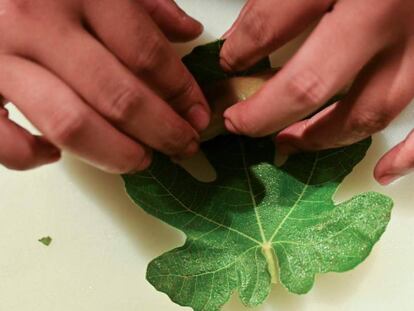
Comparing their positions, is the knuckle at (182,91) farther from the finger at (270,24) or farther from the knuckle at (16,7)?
the knuckle at (16,7)

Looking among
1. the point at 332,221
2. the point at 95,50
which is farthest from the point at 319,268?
the point at 95,50

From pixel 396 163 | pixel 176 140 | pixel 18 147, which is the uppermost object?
pixel 396 163

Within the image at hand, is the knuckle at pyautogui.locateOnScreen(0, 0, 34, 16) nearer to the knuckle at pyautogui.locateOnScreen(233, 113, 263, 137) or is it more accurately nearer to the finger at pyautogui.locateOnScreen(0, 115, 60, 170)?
the finger at pyautogui.locateOnScreen(0, 115, 60, 170)

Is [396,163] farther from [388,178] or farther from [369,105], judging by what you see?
[369,105]

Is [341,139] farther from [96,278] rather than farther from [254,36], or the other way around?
[96,278]

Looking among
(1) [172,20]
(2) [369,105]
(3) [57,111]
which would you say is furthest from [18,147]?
(2) [369,105]

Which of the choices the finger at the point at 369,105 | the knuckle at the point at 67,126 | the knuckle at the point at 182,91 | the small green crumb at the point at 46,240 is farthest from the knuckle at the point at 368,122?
the small green crumb at the point at 46,240

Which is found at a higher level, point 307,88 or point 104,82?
point 307,88
